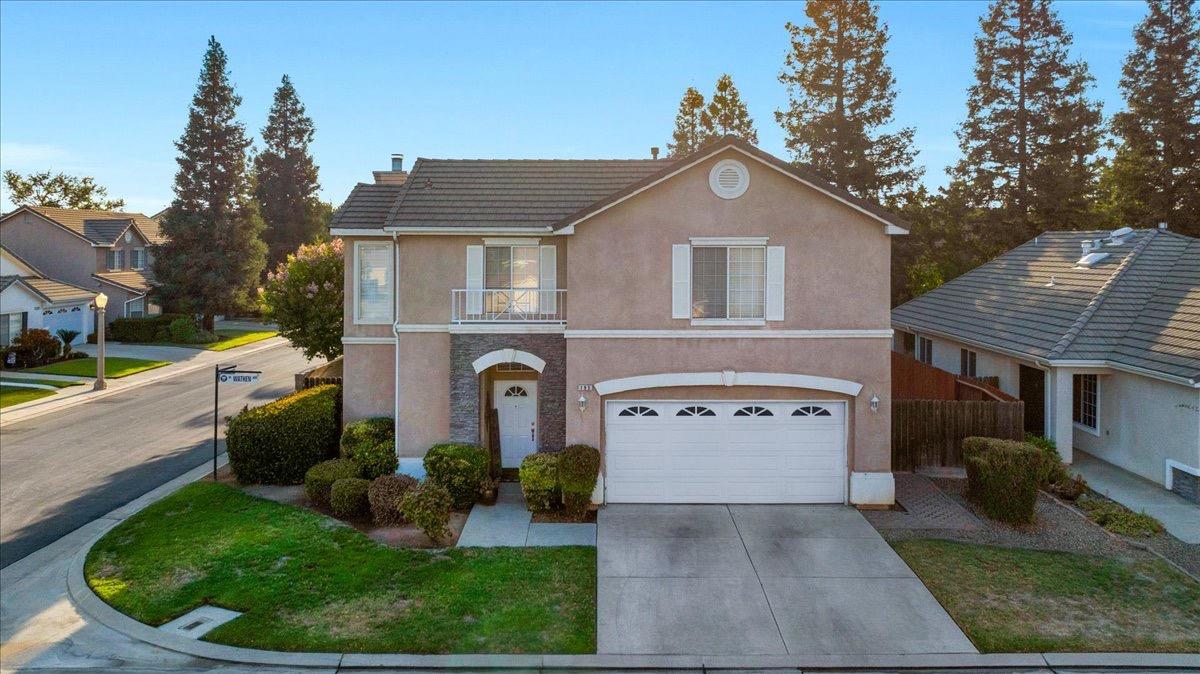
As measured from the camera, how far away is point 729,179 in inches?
548

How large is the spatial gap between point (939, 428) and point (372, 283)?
41.8 feet

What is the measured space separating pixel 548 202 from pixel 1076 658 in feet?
39.5

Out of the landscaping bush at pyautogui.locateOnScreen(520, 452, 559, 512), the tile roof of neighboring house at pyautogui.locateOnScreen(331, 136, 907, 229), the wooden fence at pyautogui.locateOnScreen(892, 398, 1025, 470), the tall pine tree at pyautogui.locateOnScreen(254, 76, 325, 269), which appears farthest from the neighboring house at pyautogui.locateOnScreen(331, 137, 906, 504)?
the tall pine tree at pyautogui.locateOnScreen(254, 76, 325, 269)

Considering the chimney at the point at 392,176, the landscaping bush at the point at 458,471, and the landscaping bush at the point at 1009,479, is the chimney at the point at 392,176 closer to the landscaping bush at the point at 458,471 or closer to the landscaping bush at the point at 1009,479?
the landscaping bush at the point at 458,471

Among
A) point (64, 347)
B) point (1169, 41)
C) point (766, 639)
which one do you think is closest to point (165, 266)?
point (64, 347)

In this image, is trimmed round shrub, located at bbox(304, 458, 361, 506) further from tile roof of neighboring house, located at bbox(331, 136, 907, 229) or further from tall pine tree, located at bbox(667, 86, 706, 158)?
tall pine tree, located at bbox(667, 86, 706, 158)

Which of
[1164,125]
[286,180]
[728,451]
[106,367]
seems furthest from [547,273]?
[286,180]

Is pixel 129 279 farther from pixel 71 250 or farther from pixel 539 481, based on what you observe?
pixel 539 481

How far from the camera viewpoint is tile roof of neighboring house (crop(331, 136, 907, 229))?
13.7m

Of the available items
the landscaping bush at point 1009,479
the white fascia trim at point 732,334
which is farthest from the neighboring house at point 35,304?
the landscaping bush at point 1009,479

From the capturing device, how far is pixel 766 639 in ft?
30.1

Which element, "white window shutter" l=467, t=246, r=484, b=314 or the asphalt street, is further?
"white window shutter" l=467, t=246, r=484, b=314

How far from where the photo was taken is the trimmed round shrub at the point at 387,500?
506 inches

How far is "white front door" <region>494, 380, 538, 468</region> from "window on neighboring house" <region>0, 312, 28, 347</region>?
28359 millimetres
